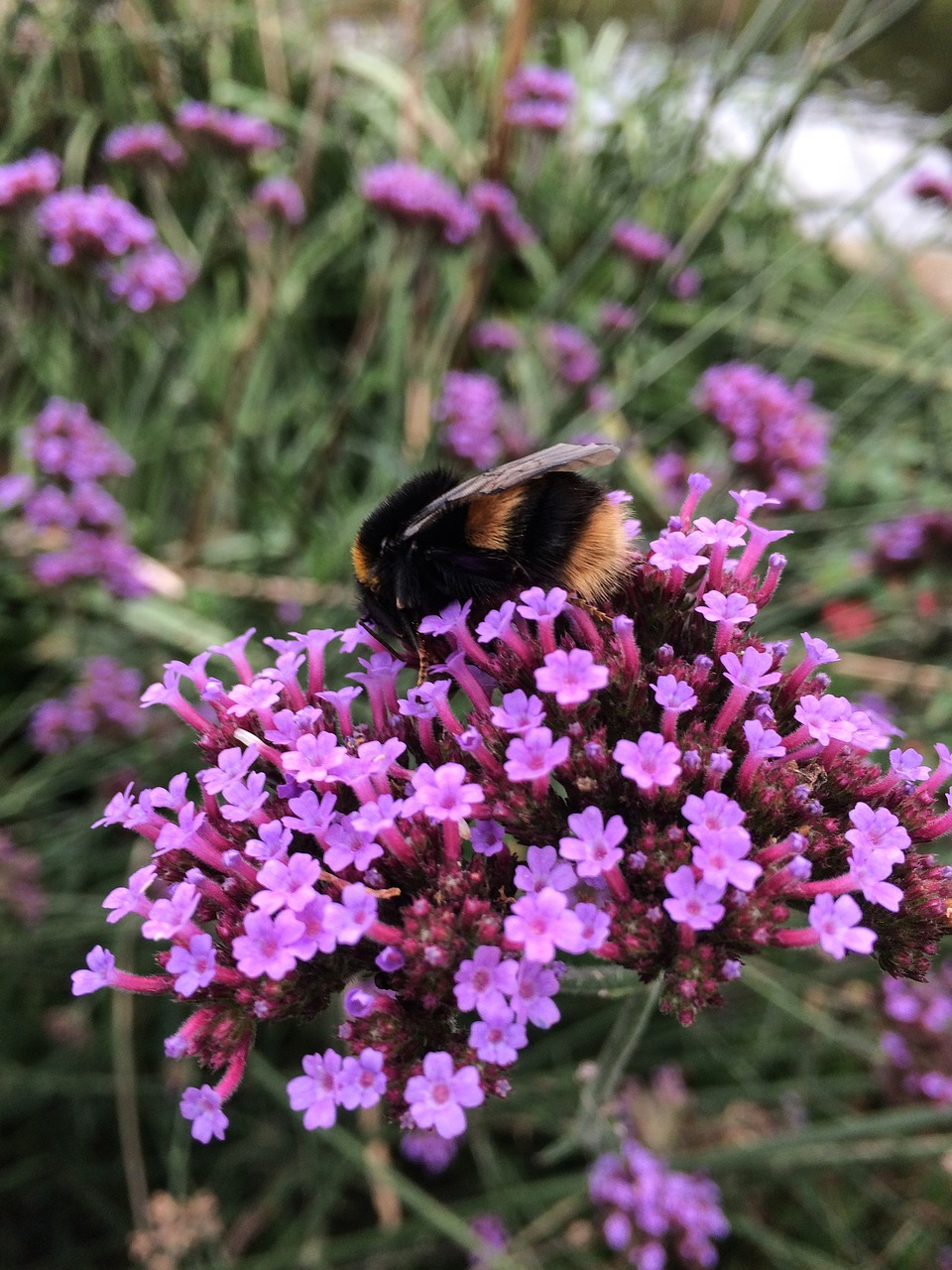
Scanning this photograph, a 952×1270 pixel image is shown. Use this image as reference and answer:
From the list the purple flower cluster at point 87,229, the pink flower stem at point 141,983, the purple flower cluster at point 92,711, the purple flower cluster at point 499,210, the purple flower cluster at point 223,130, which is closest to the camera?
the pink flower stem at point 141,983

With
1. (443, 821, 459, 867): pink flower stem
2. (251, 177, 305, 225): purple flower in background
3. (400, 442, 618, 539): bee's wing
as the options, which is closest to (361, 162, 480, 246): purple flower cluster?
(251, 177, 305, 225): purple flower in background

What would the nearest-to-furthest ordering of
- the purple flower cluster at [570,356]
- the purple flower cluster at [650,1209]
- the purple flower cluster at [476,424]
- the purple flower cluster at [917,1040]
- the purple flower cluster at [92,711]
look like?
1. the purple flower cluster at [650,1209]
2. the purple flower cluster at [917,1040]
3. the purple flower cluster at [92,711]
4. the purple flower cluster at [476,424]
5. the purple flower cluster at [570,356]

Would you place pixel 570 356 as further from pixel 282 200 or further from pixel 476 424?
pixel 282 200

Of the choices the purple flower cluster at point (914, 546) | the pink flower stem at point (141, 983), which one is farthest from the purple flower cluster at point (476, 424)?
the pink flower stem at point (141, 983)

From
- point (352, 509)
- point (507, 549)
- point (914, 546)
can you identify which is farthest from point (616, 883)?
point (352, 509)

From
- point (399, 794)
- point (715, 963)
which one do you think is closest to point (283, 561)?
point (399, 794)

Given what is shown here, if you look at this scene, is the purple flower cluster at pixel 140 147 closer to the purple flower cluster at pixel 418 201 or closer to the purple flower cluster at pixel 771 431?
the purple flower cluster at pixel 418 201
